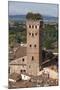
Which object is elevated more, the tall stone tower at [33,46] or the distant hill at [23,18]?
the distant hill at [23,18]

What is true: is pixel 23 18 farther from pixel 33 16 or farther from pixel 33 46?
pixel 33 46

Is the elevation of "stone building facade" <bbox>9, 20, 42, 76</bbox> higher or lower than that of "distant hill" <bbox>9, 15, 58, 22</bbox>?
lower

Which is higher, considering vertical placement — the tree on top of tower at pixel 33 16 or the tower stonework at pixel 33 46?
the tree on top of tower at pixel 33 16

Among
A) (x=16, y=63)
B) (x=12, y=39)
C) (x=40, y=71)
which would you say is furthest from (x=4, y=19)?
(x=40, y=71)

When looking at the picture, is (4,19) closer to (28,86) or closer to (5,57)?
(5,57)

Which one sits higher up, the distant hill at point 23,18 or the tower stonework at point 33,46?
the distant hill at point 23,18

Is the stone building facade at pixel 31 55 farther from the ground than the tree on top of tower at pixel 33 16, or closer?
closer

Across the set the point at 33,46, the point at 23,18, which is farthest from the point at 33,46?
the point at 23,18

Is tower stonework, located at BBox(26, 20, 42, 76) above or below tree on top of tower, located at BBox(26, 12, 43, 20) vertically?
below
